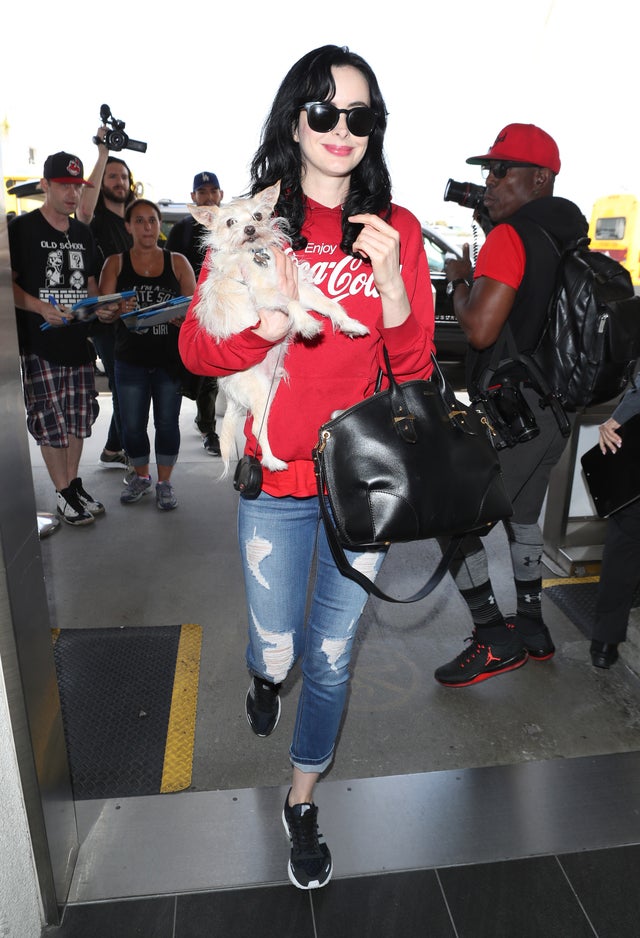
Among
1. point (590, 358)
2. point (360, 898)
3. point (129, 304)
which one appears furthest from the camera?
point (129, 304)

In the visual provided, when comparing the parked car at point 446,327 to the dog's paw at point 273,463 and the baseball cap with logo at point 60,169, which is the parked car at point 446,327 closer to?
the baseball cap with logo at point 60,169

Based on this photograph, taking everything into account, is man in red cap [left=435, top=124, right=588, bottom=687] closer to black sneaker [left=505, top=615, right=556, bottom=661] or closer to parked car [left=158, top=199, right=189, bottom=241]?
black sneaker [left=505, top=615, right=556, bottom=661]

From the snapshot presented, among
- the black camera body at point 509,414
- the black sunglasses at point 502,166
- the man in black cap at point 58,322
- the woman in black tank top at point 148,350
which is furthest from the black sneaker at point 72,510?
the black sunglasses at point 502,166

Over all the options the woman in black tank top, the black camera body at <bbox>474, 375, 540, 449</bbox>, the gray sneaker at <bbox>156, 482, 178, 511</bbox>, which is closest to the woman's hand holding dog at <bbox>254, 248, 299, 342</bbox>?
the black camera body at <bbox>474, 375, 540, 449</bbox>

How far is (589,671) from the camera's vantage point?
10.8 ft

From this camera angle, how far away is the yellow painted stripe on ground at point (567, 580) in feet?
13.5

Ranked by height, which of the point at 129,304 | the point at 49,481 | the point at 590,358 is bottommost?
the point at 49,481

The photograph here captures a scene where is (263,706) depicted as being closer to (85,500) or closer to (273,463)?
(273,463)

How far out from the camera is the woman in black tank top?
4.79 metres

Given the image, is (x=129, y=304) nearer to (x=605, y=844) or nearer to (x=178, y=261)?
(x=178, y=261)

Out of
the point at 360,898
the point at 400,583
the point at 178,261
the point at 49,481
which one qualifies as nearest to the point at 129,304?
the point at 178,261

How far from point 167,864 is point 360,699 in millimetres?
1123

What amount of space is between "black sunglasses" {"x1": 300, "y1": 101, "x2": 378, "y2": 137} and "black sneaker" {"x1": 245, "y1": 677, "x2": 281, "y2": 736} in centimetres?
180

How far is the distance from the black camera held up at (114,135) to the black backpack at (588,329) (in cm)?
426
